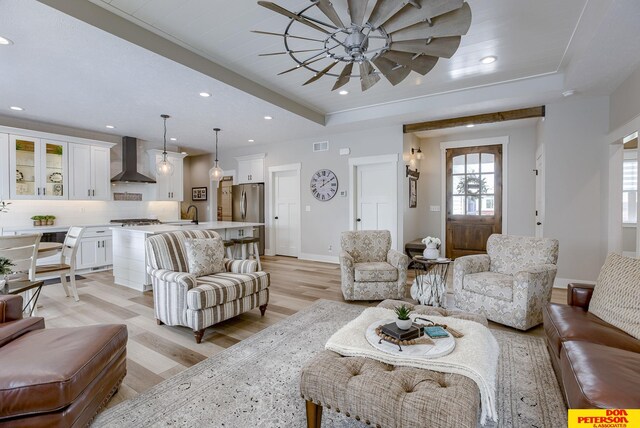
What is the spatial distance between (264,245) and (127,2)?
17.9 feet

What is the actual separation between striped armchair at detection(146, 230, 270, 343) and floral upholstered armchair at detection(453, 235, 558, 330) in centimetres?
223

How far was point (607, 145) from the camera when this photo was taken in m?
4.01

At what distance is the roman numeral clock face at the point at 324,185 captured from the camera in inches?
247

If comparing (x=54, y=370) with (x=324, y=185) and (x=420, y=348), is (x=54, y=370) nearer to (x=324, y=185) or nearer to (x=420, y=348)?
(x=420, y=348)

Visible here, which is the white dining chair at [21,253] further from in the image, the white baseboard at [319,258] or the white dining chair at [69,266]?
the white baseboard at [319,258]

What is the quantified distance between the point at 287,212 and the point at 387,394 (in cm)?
590

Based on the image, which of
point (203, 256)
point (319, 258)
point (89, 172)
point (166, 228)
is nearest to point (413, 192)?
point (319, 258)

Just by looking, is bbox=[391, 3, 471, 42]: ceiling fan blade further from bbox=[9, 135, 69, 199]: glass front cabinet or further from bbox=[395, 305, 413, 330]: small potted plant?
bbox=[9, 135, 69, 199]: glass front cabinet

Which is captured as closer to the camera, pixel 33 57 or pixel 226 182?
pixel 33 57

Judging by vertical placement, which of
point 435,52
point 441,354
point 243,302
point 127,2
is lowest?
point 243,302

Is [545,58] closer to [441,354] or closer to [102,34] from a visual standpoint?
[441,354]

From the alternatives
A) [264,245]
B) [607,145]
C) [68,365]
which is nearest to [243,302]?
[68,365]

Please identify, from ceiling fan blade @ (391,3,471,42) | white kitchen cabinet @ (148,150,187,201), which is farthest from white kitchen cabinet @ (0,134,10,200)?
ceiling fan blade @ (391,3,471,42)

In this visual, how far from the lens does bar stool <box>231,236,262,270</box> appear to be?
17.4ft
